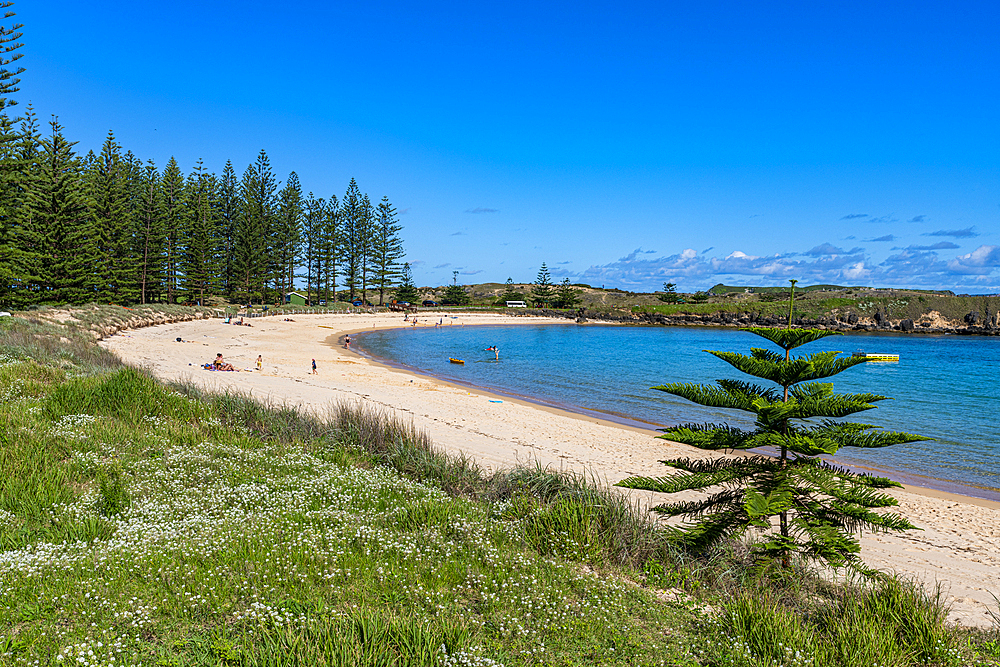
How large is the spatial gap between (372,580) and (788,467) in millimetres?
3172

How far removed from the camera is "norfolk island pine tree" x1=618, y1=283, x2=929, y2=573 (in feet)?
12.1

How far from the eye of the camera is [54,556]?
342 centimetres

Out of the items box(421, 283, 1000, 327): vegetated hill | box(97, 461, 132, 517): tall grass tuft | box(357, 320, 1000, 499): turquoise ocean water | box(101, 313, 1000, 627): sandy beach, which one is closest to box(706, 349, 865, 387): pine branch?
box(101, 313, 1000, 627): sandy beach

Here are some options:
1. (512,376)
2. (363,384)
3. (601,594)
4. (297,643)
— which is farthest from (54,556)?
(512,376)

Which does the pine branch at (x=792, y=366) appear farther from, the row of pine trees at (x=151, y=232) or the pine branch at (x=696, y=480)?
the row of pine trees at (x=151, y=232)

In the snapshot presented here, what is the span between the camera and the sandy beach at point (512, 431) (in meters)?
5.90

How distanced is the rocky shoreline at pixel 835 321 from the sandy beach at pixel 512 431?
165ft

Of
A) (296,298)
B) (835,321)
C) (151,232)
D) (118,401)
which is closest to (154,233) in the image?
(151,232)

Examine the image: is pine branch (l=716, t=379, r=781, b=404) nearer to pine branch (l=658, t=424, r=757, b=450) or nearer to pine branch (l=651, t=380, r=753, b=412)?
pine branch (l=651, t=380, r=753, b=412)

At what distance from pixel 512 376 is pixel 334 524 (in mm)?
19882

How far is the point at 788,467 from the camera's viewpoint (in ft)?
13.3

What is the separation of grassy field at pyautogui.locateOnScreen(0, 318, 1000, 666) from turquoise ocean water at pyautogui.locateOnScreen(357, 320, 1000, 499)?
350 inches

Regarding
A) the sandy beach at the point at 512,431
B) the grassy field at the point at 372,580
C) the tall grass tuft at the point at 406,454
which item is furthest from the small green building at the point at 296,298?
the grassy field at the point at 372,580

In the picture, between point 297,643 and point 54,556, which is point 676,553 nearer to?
point 297,643
